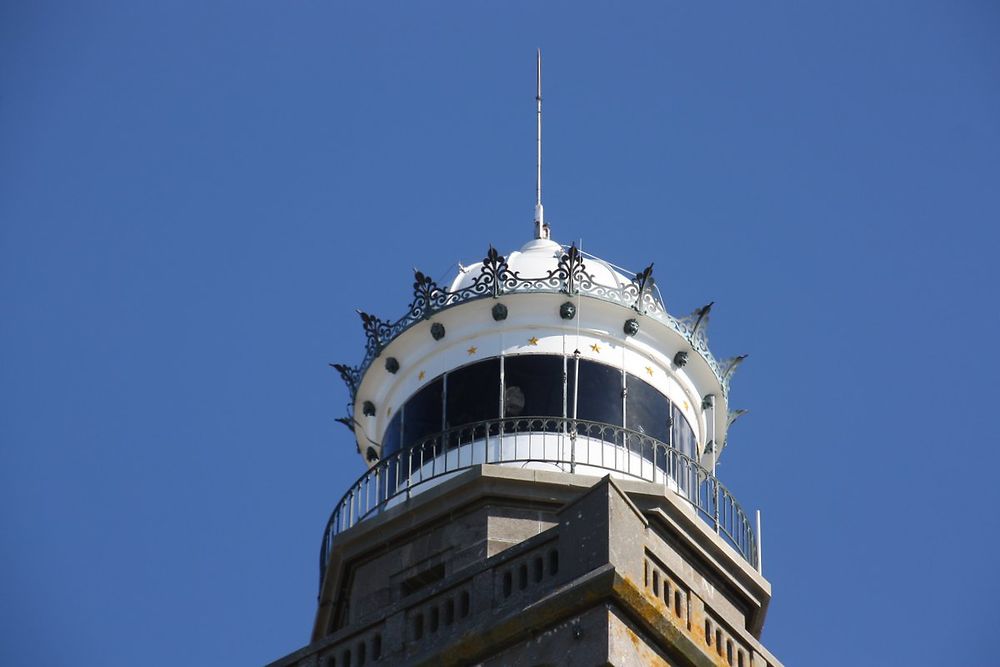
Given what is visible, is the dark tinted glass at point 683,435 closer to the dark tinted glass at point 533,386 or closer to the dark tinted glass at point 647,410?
the dark tinted glass at point 647,410

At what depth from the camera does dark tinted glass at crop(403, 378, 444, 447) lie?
1467 inches

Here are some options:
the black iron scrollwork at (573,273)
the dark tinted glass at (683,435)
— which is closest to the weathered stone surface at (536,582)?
the dark tinted glass at (683,435)

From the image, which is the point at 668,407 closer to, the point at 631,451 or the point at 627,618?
the point at 631,451

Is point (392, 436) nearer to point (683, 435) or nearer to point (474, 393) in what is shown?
point (474, 393)

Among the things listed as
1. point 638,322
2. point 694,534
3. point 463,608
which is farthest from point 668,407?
point 463,608

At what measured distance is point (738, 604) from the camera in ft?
115

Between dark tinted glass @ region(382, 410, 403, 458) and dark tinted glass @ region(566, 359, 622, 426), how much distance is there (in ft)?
8.09

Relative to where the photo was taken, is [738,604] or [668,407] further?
[668,407]

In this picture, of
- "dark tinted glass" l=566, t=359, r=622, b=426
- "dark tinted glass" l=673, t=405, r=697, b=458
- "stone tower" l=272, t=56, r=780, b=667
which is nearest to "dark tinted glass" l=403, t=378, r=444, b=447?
"stone tower" l=272, t=56, r=780, b=667

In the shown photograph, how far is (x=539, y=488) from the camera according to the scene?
34.7 metres

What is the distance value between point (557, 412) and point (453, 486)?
2.26 meters

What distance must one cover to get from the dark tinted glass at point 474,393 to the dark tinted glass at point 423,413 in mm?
193

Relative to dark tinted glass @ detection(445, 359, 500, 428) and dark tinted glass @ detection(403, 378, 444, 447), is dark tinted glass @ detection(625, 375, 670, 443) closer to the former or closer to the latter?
dark tinted glass @ detection(445, 359, 500, 428)

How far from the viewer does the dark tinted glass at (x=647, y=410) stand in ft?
121
